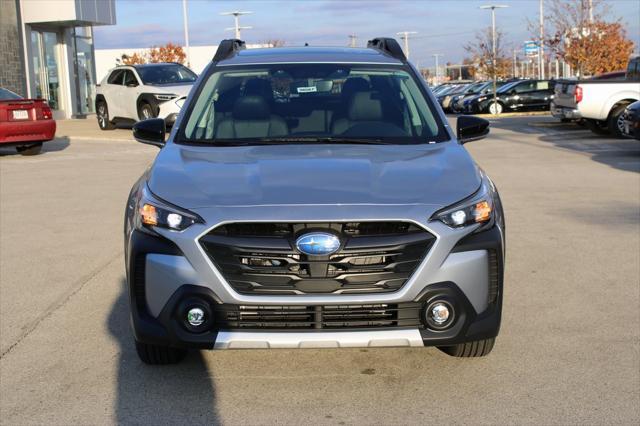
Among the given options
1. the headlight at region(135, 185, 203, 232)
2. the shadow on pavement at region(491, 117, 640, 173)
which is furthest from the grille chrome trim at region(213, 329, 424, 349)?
the shadow on pavement at region(491, 117, 640, 173)

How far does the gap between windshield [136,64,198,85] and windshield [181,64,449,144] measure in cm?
1932

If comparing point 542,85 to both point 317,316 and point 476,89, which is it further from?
point 317,316

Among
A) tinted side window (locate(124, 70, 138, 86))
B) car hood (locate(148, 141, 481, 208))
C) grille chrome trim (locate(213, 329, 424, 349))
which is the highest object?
tinted side window (locate(124, 70, 138, 86))

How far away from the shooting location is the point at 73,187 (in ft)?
43.8

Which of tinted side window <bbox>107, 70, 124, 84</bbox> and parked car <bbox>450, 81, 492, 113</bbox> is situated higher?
tinted side window <bbox>107, 70, 124, 84</bbox>

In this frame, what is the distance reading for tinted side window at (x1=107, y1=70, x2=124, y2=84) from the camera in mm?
25888

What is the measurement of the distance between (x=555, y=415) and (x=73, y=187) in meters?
10.6

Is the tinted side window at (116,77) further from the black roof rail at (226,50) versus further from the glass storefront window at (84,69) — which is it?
the black roof rail at (226,50)

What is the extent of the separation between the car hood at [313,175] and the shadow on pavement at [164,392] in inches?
39.3

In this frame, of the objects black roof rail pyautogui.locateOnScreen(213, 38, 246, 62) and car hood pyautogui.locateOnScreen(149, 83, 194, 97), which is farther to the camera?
car hood pyautogui.locateOnScreen(149, 83, 194, 97)

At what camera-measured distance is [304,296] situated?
160 inches

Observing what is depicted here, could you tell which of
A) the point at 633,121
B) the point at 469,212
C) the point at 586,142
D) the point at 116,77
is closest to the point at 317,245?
the point at 469,212

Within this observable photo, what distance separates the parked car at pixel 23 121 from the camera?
17.7 m

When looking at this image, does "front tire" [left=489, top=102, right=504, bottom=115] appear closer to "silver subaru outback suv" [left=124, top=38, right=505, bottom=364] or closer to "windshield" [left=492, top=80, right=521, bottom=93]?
"windshield" [left=492, top=80, right=521, bottom=93]
